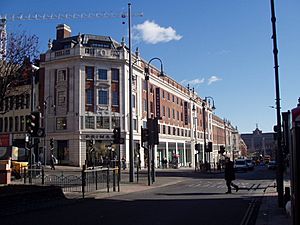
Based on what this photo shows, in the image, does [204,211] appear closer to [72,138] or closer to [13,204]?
[13,204]

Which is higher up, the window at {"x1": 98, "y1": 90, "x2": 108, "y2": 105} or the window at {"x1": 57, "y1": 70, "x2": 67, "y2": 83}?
the window at {"x1": 57, "y1": 70, "x2": 67, "y2": 83}

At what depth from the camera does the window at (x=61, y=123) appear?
55.5 meters

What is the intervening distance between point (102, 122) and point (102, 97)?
3.55 meters

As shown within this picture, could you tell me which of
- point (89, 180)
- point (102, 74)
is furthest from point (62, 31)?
point (89, 180)

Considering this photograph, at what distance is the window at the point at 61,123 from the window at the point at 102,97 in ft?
17.7

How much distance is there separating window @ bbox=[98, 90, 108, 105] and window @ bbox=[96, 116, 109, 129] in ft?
6.95

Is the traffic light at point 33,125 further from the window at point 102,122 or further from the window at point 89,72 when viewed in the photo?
the window at point 89,72

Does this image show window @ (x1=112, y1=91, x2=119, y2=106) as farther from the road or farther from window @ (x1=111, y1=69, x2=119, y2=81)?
the road

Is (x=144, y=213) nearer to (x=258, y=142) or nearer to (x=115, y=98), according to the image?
(x=115, y=98)

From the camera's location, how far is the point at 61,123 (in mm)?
55844

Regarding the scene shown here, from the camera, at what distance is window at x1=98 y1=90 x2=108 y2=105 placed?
56375mm

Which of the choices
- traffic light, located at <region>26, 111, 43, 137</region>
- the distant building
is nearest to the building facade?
traffic light, located at <region>26, 111, 43, 137</region>

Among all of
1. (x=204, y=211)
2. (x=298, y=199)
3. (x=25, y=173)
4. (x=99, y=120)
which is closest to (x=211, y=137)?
(x=99, y=120)

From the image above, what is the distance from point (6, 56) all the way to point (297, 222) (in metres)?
14.9
